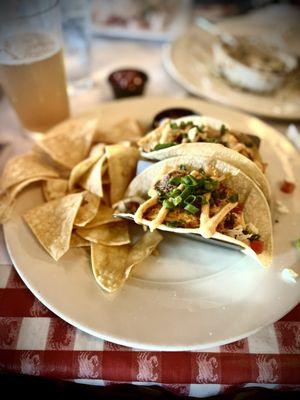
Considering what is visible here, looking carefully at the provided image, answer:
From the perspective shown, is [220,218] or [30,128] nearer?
[220,218]

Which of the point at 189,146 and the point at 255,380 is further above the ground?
the point at 189,146

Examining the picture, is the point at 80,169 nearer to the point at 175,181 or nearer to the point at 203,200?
the point at 175,181

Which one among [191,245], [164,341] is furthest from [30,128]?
[164,341]

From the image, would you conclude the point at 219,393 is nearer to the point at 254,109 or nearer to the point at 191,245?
the point at 191,245

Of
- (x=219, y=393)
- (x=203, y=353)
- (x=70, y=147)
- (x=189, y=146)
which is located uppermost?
(x=189, y=146)

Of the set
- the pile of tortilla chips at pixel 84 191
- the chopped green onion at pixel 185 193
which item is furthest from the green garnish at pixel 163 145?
the chopped green onion at pixel 185 193

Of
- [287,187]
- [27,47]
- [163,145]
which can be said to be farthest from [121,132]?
[287,187]

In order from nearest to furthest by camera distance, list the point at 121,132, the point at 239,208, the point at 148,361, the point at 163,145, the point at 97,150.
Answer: the point at 148,361
the point at 239,208
the point at 163,145
the point at 97,150
the point at 121,132

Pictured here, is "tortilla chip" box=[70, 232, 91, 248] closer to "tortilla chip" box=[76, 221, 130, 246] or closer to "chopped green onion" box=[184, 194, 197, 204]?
"tortilla chip" box=[76, 221, 130, 246]

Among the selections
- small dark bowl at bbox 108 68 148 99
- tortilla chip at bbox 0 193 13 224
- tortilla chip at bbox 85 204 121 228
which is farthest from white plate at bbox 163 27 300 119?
tortilla chip at bbox 0 193 13 224
